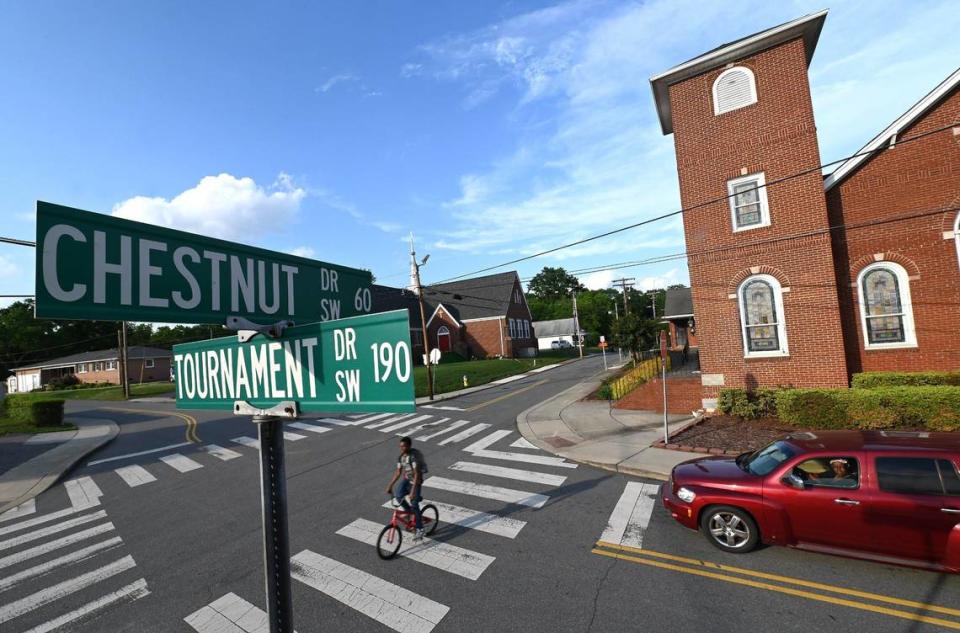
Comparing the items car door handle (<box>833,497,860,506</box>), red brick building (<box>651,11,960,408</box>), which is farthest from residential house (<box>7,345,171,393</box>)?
car door handle (<box>833,497,860,506</box>)

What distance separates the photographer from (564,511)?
320 inches

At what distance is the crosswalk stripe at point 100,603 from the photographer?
5416 millimetres

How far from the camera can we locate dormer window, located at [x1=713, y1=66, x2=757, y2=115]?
47.9 feet

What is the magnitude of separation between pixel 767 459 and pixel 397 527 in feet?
19.7

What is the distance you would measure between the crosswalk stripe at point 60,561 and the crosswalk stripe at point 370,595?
385cm

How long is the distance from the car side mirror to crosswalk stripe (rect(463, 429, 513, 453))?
7.97m

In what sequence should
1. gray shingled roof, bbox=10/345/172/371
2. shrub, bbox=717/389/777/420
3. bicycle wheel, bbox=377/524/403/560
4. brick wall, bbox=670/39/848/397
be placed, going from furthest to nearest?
gray shingled roof, bbox=10/345/172/371
shrub, bbox=717/389/777/420
brick wall, bbox=670/39/848/397
bicycle wheel, bbox=377/524/403/560

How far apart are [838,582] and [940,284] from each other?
11.9 meters

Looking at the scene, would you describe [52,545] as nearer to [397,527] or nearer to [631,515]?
A: [397,527]

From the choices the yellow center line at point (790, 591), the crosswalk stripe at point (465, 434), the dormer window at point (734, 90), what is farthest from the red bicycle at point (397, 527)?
the dormer window at point (734, 90)

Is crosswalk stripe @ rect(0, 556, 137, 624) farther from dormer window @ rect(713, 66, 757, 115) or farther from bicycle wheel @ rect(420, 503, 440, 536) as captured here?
dormer window @ rect(713, 66, 757, 115)

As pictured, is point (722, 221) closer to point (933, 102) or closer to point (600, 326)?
point (933, 102)

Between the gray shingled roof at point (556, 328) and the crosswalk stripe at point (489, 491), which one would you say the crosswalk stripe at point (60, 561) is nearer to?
the crosswalk stripe at point (489, 491)

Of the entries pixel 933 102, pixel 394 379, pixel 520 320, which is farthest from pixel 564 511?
pixel 520 320
